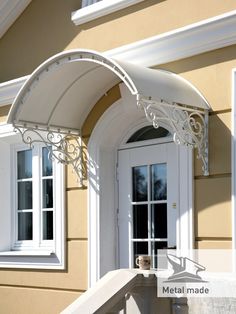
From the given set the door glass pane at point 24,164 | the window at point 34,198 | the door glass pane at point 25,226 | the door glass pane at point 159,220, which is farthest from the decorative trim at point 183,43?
the door glass pane at point 25,226

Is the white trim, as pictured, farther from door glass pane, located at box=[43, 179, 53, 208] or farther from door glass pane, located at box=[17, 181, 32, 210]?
door glass pane, located at box=[17, 181, 32, 210]

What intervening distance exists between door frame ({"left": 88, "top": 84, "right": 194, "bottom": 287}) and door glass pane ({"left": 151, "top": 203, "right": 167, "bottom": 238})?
54 centimetres

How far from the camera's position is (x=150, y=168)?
7355 millimetres

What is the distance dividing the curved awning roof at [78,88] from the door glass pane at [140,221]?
1.12 metres

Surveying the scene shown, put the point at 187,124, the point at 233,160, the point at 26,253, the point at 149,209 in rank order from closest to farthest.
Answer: the point at 233,160
the point at 187,124
the point at 149,209
the point at 26,253

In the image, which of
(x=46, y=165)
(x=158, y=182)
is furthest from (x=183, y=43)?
(x=46, y=165)

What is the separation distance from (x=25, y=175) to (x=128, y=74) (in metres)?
3.23

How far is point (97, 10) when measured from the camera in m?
7.58

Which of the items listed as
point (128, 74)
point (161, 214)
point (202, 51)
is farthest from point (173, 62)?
point (161, 214)

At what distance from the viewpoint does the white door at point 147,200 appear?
7.08 meters

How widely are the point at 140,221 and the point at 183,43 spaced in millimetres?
1912

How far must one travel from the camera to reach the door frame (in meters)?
7.45

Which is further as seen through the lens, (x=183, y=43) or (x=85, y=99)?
(x=85, y=99)

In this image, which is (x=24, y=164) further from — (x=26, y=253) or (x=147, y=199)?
(x=147, y=199)
